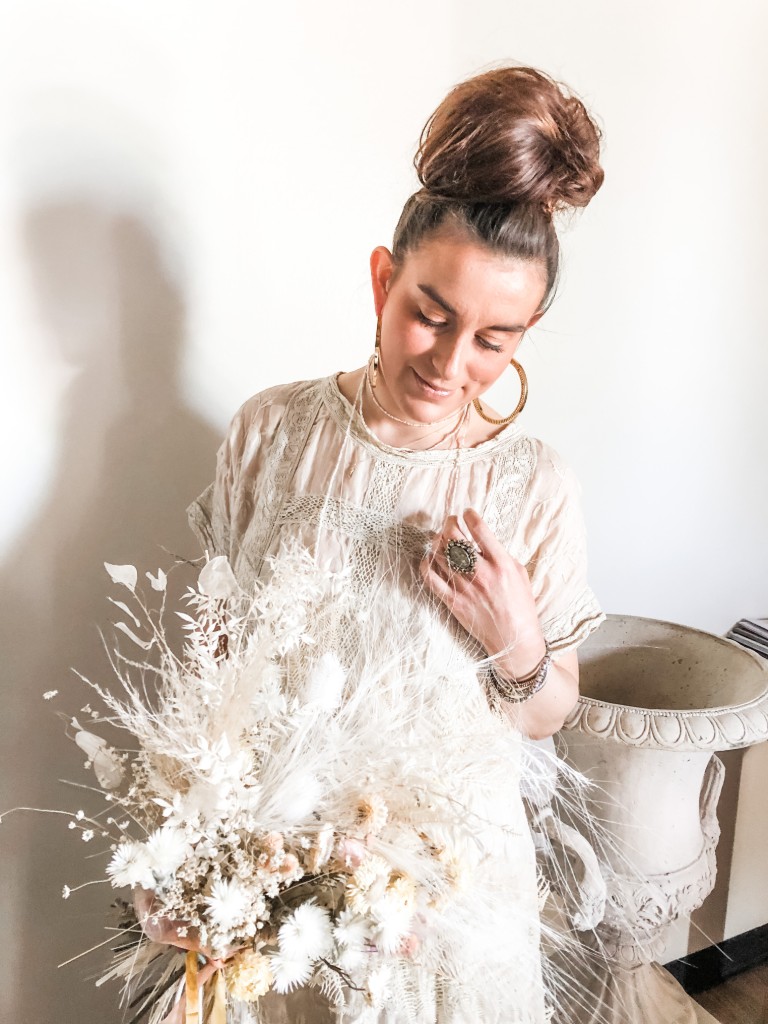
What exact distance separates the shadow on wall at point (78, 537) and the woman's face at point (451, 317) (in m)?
0.44

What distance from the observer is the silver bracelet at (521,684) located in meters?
0.95

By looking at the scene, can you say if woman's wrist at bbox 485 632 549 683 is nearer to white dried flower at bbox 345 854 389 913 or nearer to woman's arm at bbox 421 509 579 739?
woman's arm at bbox 421 509 579 739

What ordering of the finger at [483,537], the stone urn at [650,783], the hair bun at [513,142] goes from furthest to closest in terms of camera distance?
1. the stone urn at [650,783]
2. the finger at [483,537]
3. the hair bun at [513,142]

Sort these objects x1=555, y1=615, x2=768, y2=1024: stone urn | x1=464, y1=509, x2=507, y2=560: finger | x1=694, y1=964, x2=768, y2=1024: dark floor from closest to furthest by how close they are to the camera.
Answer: x1=464, y1=509, x2=507, y2=560: finger → x1=555, y1=615, x2=768, y2=1024: stone urn → x1=694, y1=964, x2=768, y2=1024: dark floor

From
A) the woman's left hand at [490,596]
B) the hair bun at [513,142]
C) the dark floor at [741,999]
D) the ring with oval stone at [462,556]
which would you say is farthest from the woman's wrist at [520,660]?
the dark floor at [741,999]

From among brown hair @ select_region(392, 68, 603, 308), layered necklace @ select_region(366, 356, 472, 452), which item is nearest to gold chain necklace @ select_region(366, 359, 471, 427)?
layered necklace @ select_region(366, 356, 472, 452)

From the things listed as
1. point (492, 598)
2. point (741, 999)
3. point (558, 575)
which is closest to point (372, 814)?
point (492, 598)

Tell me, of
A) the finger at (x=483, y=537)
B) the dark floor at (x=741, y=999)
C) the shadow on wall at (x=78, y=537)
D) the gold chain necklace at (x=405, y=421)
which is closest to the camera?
the finger at (x=483, y=537)

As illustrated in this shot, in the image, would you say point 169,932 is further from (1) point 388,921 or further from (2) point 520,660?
(2) point 520,660

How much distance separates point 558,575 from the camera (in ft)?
3.35

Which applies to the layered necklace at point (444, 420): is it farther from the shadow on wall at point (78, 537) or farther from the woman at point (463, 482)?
the shadow on wall at point (78, 537)

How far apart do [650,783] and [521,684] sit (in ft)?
1.98

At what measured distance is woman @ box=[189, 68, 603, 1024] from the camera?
0.83 metres

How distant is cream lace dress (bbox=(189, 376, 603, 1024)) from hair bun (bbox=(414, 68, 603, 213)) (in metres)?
0.33
